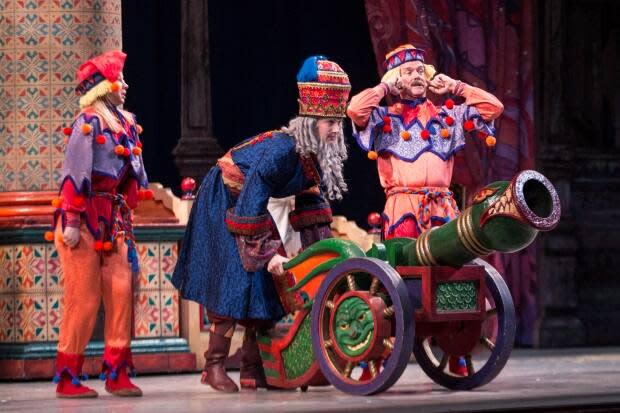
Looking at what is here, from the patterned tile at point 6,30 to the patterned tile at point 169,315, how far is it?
1.38m

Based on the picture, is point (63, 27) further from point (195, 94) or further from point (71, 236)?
point (71, 236)

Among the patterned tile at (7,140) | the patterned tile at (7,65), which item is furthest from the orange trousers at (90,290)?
the patterned tile at (7,65)

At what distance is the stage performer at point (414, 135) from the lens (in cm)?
664

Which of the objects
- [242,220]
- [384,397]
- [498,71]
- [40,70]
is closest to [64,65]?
[40,70]

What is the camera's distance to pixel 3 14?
747 centimetres

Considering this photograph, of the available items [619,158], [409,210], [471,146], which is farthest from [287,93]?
[409,210]

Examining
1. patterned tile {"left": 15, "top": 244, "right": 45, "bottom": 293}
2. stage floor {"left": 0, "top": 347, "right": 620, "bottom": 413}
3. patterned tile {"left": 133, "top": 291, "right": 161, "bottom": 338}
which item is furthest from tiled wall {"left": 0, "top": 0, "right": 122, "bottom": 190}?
stage floor {"left": 0, "top": 347, "right": 620, "bottom": 413}

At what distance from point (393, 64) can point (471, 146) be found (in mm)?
2378

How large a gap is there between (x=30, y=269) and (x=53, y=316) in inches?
9.5

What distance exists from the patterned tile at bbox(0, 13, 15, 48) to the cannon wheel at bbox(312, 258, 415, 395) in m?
2.25

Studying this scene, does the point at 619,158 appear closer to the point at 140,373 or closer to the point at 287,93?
the point at 287,93

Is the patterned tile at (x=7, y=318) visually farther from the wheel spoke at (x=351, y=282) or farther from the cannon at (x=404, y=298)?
the wheel spoke at (x=351, y=282)

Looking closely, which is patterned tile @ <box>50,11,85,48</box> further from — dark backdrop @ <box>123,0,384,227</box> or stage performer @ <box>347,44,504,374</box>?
stage performer @ <box>347,44,504,374</box>

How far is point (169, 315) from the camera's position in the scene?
7613 millimetres
